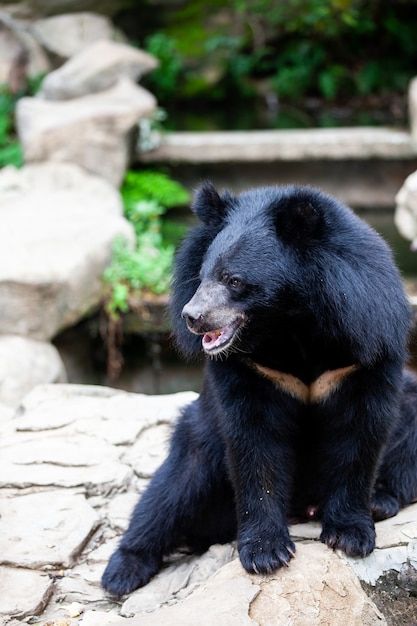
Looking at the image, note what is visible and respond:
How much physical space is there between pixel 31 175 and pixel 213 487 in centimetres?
614

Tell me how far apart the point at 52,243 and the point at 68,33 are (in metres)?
5.91

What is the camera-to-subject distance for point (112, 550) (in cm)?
403

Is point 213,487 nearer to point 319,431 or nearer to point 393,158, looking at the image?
point 319,431

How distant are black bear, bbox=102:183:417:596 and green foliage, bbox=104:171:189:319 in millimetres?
3038

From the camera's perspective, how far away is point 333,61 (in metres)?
15.8

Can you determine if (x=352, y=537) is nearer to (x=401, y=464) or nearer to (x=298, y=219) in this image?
(x=401, y=464)

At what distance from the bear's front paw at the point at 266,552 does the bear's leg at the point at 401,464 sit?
56 cm

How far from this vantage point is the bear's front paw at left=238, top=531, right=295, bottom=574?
3.15 metres

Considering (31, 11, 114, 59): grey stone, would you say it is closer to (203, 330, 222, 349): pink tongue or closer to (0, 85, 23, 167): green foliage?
(0, 85, 23, 167): green foliage

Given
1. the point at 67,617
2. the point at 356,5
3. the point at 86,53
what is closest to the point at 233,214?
the point at 67,617

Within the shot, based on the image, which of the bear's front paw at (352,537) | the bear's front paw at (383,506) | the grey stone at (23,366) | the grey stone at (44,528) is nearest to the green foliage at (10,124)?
the grey stone at (23,366)

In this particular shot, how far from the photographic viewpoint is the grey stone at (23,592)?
346cm

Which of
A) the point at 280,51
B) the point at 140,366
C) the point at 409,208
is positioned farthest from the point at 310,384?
the point at 280,51

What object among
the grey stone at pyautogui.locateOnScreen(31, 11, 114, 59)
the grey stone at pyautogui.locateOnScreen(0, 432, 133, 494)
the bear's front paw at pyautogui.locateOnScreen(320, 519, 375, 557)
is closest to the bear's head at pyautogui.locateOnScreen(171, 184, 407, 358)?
the bear's front paw at pyautogui.locateOnScreen(320, 519, 375, 557)
